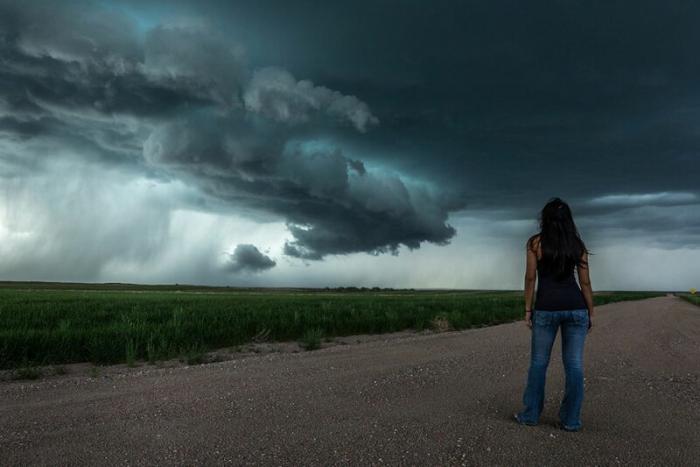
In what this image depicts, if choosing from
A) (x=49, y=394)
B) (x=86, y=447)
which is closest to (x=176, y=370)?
(x=49, y=394)

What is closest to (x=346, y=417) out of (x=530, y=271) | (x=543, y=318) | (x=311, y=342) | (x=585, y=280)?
(x=543, y=318)

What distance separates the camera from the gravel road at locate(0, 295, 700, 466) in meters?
5.50

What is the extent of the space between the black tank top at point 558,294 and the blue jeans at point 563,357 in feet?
0.22

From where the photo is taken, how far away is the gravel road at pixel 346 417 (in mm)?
5504

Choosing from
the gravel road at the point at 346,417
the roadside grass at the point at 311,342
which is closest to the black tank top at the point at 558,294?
the gravel road at the point at 346,417

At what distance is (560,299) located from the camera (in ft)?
19.9

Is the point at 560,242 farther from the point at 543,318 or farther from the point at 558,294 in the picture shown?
the point at 543,318

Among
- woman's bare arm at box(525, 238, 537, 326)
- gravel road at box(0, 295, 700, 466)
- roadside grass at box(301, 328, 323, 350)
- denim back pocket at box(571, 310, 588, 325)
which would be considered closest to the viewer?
gravel road at box(0, 295, 700, 466)

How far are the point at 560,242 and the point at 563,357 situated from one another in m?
1.44

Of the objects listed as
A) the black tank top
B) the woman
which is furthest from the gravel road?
the black tank top

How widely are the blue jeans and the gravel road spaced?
0.22 meters

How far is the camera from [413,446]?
572 centimetres

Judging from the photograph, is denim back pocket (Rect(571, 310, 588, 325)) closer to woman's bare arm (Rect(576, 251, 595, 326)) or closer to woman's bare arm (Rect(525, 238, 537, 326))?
woman's bare arm (Rect(576, 251, 595, 326))

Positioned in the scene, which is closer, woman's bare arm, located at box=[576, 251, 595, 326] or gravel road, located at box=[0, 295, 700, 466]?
gravel road, located at box=[0, 295, 700, 466]
